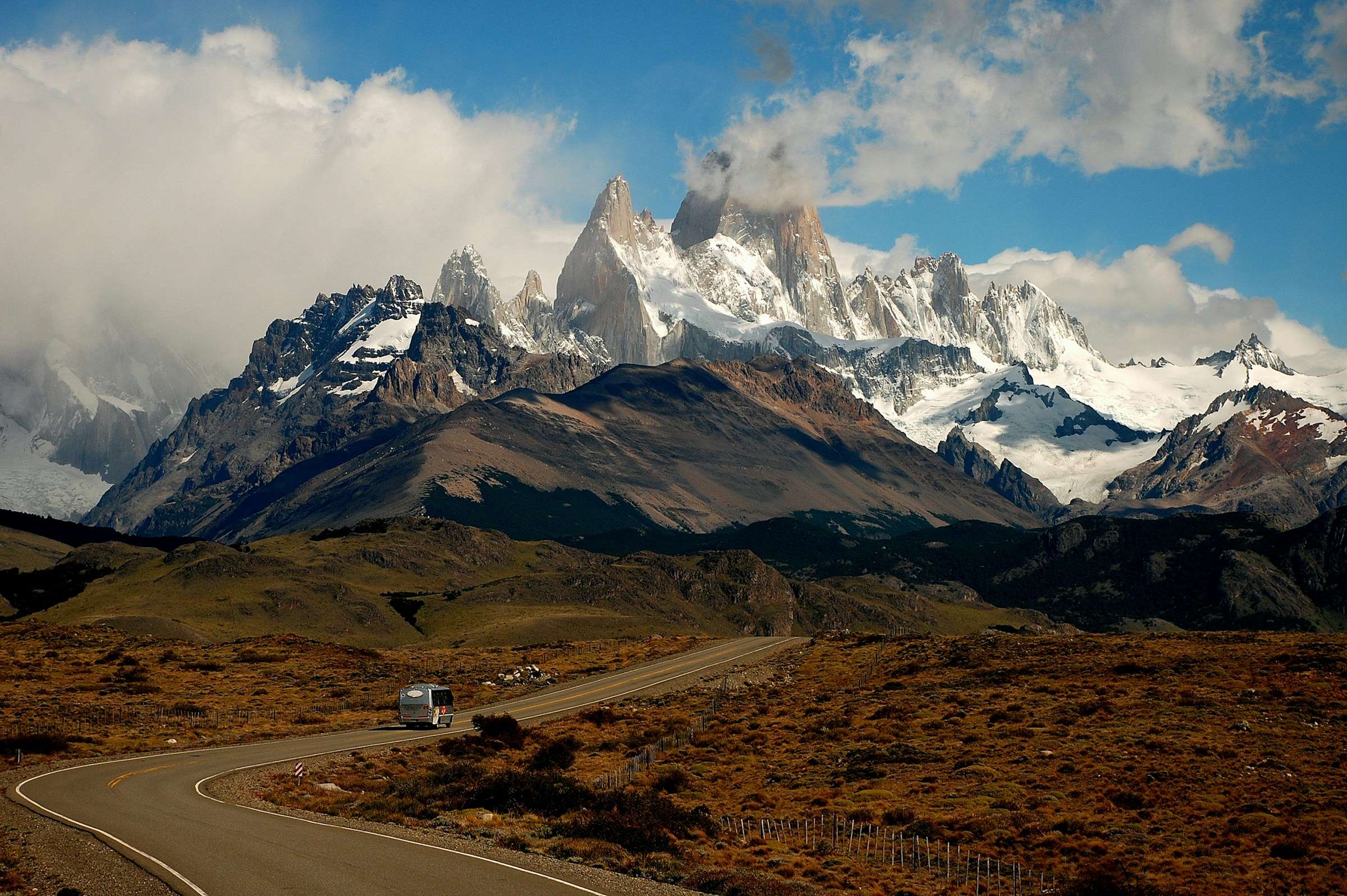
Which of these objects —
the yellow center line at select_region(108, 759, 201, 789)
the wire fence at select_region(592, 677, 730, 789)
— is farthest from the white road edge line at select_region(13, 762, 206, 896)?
the wire fence at select_region(592, 677, 730, 789)

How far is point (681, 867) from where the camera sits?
3994cm

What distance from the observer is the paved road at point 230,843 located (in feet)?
114

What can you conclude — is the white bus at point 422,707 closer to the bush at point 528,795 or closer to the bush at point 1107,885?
the bush at point 528,795

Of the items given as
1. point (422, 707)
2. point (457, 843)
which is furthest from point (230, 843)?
point (422, 707)

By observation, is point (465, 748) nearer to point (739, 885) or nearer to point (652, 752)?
point (652, 752)

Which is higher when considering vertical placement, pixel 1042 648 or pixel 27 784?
pixel 1042 648

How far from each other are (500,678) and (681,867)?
3103 inches

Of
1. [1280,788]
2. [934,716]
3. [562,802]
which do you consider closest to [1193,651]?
[934,716]

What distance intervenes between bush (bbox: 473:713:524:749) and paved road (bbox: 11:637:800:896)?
11619 millimetres

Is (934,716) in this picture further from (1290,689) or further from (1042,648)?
(1042,648)

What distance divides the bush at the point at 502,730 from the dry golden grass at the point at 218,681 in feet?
43.7

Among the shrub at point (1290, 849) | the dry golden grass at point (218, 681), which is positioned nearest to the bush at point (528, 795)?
the shrub at point (1290, 849)

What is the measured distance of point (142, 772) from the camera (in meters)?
59.8

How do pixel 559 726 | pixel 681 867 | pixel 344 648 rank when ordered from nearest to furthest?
pixel 681 867, pixel 559 726, pixel 344 648
